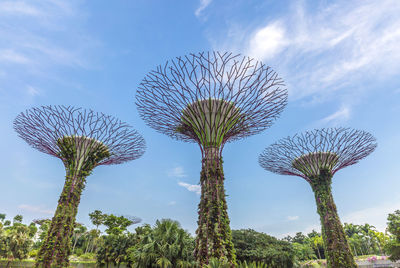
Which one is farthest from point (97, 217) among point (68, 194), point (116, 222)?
point (68, 194)

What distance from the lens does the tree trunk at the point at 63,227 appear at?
11.9 m

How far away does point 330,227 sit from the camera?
1573cm

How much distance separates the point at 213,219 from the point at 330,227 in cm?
1058

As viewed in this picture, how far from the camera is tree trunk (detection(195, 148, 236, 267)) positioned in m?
9.28

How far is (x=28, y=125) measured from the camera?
14.8 metres

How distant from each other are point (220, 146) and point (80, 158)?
30.7 ft

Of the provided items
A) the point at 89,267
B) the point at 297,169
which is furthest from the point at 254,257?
the point at 89,267

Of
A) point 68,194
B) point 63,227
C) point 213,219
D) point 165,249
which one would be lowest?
point 165,249

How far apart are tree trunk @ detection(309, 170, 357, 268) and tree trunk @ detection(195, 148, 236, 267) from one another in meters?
9.37

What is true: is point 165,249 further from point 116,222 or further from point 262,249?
point 116,222

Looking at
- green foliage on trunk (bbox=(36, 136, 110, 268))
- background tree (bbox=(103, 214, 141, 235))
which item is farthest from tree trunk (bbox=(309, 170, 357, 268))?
background tree (bbox=(103, 214, 141, 235))

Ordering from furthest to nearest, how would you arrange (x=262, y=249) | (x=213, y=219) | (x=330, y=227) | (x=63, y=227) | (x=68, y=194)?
1. (x=262, y=249)
2. (x=330, y=227)
3. (x=68, y=194)
4. (x=63, y=227)
5. (x=213, y=219)

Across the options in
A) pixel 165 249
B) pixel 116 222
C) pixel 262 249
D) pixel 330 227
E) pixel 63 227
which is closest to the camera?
pixel 63 227

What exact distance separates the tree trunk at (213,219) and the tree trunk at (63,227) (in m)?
7.93
